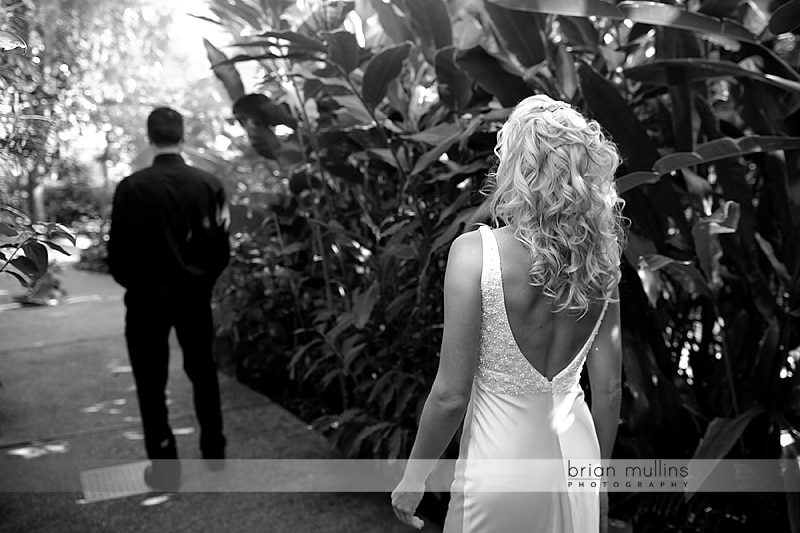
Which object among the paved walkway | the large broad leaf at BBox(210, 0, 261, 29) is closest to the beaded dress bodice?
the paved walkway

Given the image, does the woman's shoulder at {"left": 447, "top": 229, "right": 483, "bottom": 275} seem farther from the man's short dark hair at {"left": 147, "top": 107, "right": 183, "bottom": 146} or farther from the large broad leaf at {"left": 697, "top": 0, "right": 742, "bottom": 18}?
the man's short dark hair at {"left": 147, "top": 107, "right": 183, "bottom": 146}

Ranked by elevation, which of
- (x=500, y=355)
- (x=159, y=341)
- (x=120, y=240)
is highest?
(x=120, y=240)

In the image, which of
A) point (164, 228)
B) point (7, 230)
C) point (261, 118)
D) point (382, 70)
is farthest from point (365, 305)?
point (7, 230)

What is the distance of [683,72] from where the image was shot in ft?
9.86

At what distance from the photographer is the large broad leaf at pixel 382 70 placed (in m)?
3.24

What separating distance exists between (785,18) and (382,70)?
1.53 m

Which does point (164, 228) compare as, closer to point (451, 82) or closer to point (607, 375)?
point (451, 82)

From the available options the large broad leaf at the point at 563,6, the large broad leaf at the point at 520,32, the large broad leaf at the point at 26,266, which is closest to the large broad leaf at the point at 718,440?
the large broad leaf at the point at 563,6

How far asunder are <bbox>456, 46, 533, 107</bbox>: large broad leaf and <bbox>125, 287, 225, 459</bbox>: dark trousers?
6.37 ft

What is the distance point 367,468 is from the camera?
423 centimetres

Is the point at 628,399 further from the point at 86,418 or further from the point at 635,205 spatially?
the point at 86,418

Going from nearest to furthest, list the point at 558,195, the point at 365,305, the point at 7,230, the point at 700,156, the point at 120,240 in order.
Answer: the point at 558,195 → the point at 7,230 → the point at 700,156 → the point at 365,305 → the point at 120,240

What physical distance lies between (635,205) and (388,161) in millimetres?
1122

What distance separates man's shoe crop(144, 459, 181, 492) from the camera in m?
4.18
